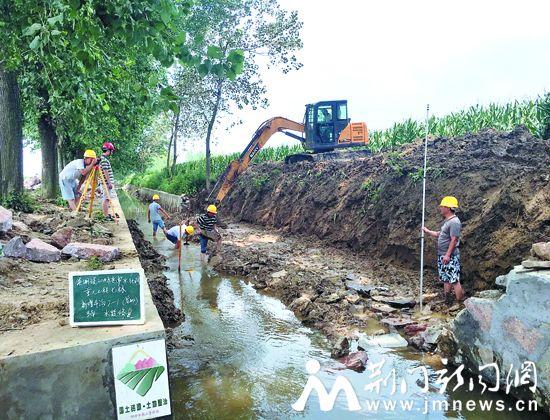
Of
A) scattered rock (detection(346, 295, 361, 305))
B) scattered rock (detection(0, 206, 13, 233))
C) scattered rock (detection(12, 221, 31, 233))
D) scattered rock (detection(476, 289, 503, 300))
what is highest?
scattered rock (detection(0, 206, 13, 233))

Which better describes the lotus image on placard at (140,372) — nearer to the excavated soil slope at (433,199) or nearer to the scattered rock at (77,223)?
the scattered rock at (77,223)

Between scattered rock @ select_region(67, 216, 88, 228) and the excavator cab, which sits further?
the excavator cab

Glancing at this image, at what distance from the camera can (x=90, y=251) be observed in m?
6.13

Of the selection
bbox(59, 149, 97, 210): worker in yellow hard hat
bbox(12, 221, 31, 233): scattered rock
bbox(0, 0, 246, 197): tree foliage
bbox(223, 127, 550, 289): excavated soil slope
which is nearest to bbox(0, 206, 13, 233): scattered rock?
bbox(12, 221, 31, 233): scattered rock

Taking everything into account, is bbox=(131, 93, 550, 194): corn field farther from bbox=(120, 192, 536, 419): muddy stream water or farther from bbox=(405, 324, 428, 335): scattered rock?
bbox=(120, 192, 536, 419): muddy stream water

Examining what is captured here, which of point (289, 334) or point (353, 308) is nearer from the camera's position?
point (289, 334)

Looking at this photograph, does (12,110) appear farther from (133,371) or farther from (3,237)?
(133,371)

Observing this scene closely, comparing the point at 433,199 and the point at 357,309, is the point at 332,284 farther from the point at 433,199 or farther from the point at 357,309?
the point at 433,199

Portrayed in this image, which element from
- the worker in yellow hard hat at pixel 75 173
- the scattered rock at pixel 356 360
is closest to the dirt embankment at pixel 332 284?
the scattered rock at pixel 356 360

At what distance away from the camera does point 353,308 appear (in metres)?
7.15

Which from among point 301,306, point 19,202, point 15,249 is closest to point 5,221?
point 15,249

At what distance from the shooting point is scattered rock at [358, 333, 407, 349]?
5926mm

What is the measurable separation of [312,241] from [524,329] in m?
8.74

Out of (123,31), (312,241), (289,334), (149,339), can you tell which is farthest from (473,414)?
(312,241)
